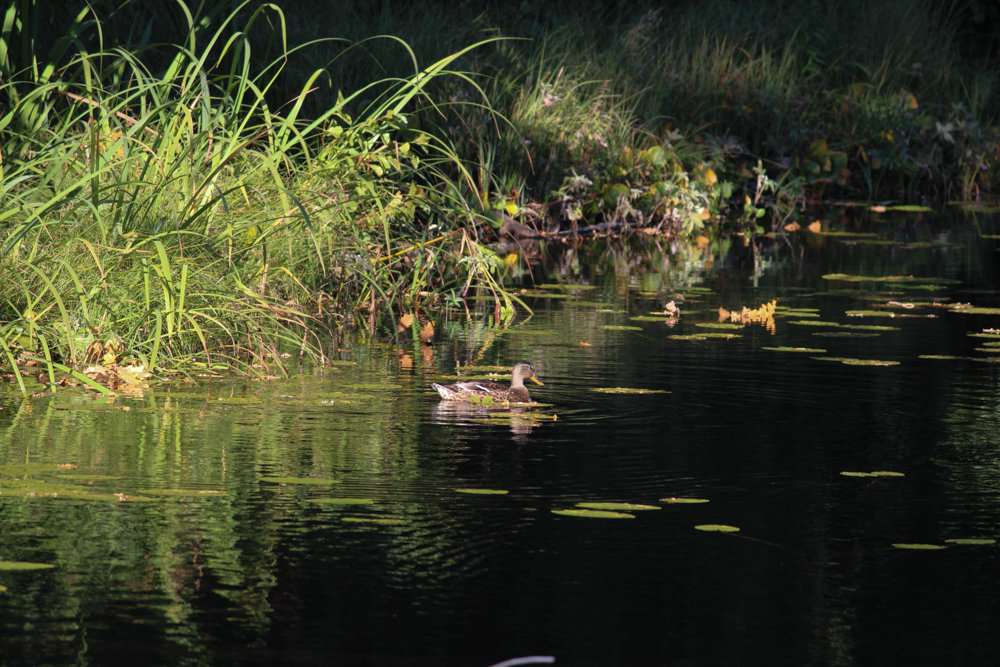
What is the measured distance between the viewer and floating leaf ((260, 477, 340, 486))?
5.97m

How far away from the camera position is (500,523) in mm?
5504

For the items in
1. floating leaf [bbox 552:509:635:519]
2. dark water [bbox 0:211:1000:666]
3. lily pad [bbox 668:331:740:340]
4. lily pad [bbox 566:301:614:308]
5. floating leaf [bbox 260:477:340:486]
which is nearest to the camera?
dark water [bbox 0:211:1000:666]

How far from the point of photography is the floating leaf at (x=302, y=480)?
235 inches

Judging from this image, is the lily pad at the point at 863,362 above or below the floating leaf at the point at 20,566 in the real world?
above

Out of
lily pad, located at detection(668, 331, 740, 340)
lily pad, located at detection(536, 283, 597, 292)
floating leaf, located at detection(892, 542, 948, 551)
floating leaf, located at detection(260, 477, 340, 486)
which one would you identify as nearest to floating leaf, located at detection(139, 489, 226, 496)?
floating leaf, located at detection(260, 477, 340, 486)

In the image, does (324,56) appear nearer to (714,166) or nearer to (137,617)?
(714,166)

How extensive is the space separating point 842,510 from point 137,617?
2522 mm

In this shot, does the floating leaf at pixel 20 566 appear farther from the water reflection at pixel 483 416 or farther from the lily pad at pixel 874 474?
the lily pad at pixel 874 474

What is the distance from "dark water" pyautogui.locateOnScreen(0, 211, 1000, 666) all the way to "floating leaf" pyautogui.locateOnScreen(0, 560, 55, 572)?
0.06m

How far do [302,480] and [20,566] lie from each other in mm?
1347

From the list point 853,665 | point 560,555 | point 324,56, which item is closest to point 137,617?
point 560,555

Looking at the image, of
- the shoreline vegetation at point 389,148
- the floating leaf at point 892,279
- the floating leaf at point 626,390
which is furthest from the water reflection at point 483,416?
the floating leaf at point 892,279

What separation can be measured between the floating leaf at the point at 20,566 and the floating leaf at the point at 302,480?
4.06ft

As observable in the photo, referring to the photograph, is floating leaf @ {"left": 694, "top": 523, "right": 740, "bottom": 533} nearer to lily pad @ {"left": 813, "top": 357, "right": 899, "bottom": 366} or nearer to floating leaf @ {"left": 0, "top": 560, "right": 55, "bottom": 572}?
floating leaf @ {"left": 0, "top": 560, "right": 55, "bottom": 572}
